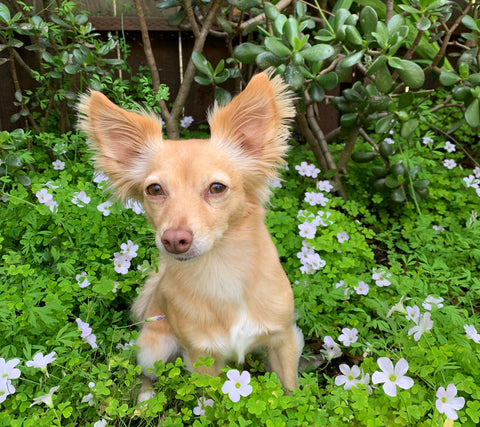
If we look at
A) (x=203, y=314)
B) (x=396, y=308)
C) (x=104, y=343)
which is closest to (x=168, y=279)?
(x=203, y=314)

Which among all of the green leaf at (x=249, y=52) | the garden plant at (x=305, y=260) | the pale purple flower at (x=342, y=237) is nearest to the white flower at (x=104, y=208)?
the garden plant at (x=305, y=260)

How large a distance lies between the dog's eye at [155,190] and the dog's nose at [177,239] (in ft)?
0.99

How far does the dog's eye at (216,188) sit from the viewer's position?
2059 mm

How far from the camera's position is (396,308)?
82.2 inches

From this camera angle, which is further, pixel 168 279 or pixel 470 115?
pixel 470 115

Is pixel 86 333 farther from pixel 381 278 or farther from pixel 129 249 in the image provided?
pixel 381 278

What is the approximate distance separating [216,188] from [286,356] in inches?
39.3

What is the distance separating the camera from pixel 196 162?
2076 mm

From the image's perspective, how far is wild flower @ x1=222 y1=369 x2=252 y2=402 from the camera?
5.71ft

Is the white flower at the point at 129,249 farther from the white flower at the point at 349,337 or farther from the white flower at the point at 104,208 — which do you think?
the white flower at the point at 349,337

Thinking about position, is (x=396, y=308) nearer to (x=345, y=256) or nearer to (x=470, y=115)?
(x=345, y=256)

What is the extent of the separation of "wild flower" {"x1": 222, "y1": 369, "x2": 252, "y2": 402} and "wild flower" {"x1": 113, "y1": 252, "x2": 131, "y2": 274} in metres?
1.28

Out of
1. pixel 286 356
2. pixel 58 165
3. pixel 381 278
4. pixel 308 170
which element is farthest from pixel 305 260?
pixel 58 165

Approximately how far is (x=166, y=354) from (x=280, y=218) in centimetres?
128
